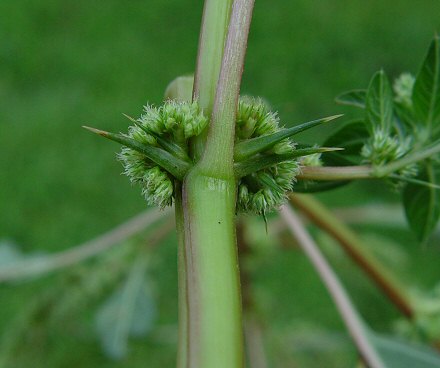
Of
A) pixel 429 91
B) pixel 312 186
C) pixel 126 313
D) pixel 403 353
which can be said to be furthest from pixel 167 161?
pixel 126 313

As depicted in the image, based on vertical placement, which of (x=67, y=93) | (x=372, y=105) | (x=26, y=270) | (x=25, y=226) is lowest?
(x=372, y=105)

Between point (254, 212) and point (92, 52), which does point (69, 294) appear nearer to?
point (254, 212)

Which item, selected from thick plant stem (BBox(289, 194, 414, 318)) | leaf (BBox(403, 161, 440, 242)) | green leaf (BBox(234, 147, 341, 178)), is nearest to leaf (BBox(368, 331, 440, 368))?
thick plant stem (BBox(289, 194, 414, 318))

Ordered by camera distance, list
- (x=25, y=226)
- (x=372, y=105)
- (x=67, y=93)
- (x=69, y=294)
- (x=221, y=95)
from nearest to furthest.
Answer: (x=221, y=95) → (x=372, y=105) → (x=69, y=294) → (x=25, y=226) → (x=67, y=93)

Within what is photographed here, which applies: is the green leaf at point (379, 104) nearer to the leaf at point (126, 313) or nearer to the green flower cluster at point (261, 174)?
the green flower cluster at point (261, 174)

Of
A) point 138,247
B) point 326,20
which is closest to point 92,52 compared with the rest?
point 326,20

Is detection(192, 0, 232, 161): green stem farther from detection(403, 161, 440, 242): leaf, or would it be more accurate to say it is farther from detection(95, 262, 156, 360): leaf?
detection(95, 262, 156, 360): leaf
